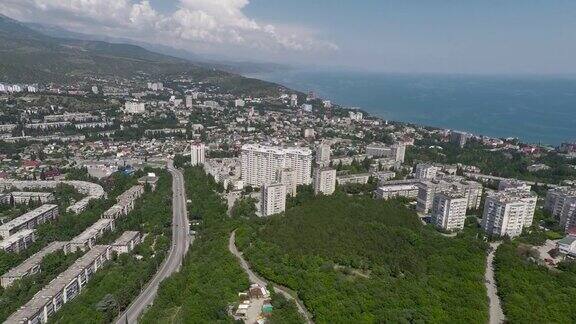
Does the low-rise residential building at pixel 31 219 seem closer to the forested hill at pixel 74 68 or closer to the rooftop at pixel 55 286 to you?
the rooftop at pixel 55 286

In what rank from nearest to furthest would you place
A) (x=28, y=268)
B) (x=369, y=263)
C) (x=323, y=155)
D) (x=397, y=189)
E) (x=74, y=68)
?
(x=28, y=268) → (x=369, y=263) → (x=397, y=189) → (x=323, y=155) → (x=74, y=68)

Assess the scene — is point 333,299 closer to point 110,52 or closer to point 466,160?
point 466,160

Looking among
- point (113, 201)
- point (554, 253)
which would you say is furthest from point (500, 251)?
point (113, 201)

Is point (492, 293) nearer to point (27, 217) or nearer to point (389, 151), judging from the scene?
point (27, 217)

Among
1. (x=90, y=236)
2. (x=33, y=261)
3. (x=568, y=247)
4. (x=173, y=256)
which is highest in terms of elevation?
(x=568, y=247)

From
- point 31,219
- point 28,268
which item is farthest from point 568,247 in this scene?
point 31,219

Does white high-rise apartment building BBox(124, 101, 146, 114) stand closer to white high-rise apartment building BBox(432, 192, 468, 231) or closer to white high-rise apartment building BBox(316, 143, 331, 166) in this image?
white high-rise apartment building BBox(316, 143, 331, 166)

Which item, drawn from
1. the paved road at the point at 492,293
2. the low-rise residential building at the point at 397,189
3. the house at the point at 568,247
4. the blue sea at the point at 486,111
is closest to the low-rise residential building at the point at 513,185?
the low-rise residential building at the point at 397,189
